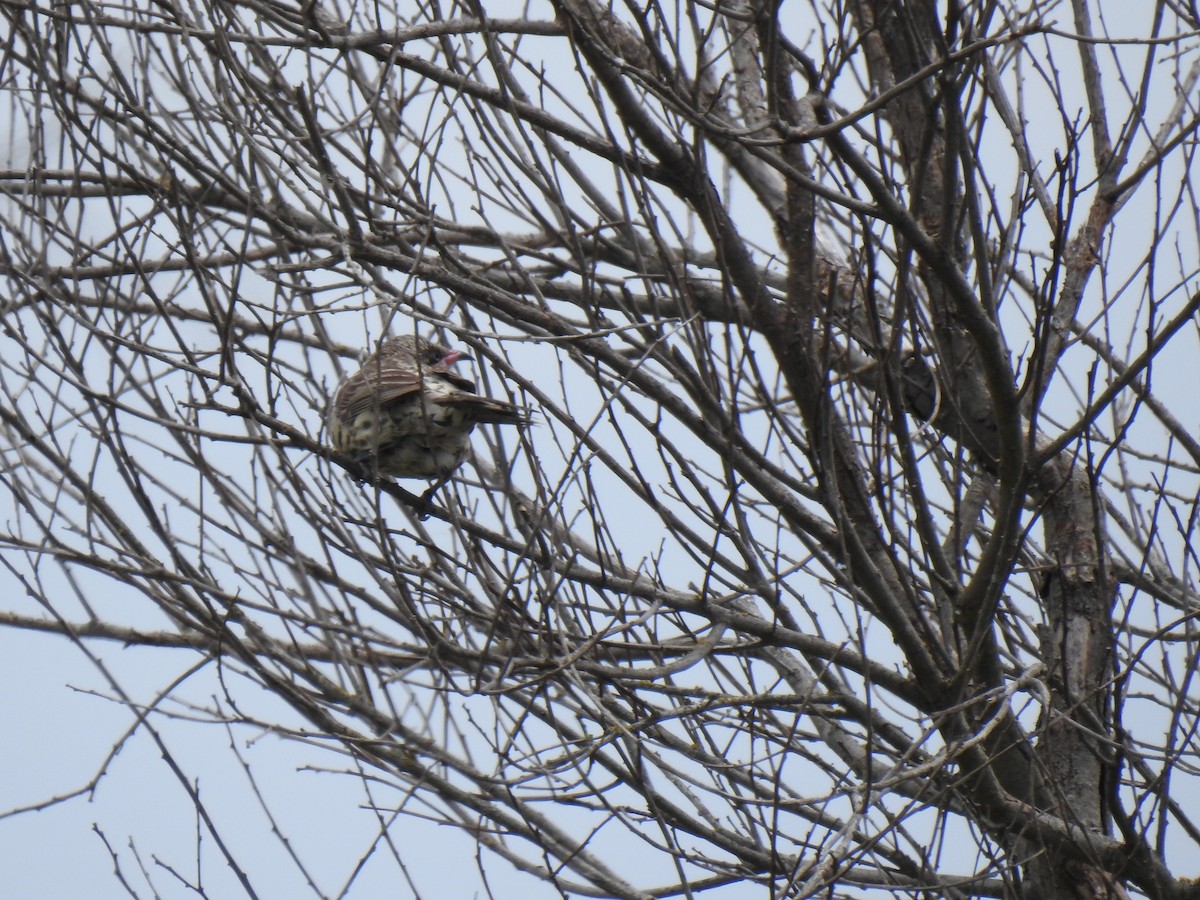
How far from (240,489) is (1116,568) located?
3331 millimetres

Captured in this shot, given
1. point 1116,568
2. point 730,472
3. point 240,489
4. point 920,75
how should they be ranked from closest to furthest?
1. point 920,75
2. point 730,472
3. point 240,489
4. point 1116,568

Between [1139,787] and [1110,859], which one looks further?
[1139,787]

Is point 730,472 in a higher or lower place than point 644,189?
lower

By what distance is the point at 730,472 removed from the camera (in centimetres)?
366

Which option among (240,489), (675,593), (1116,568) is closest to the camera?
(675,593)

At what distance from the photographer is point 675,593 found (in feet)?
12.8

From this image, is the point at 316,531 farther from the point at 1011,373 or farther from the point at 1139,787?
the point at 1139,787

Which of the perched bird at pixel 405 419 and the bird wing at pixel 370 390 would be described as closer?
the perched bird at pixel 405 419

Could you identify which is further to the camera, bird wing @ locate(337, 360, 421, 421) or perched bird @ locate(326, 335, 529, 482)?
bird wing @ locate(337, 360, 421, 421)

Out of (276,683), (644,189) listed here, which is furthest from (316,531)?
(644,189)

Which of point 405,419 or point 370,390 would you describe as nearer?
point 370,390

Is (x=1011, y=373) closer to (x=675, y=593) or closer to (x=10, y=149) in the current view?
(x=675, y=593)

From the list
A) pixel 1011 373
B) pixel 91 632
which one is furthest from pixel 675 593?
pixel 91 632

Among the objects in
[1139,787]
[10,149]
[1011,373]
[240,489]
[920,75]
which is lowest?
[1139,787]
